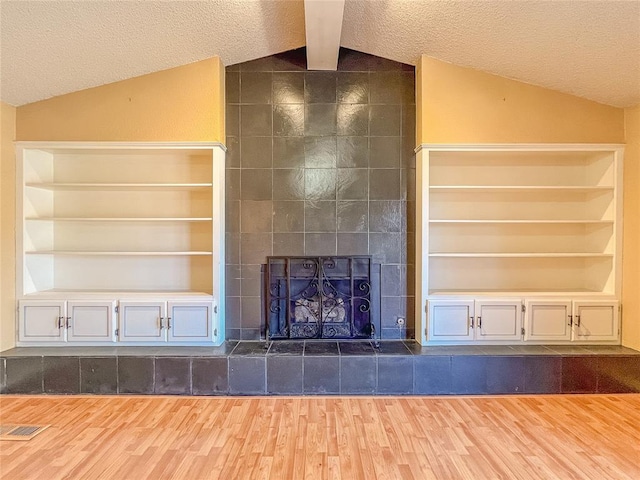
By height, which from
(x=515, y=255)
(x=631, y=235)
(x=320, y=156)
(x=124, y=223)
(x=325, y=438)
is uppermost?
(x=320, y=156)

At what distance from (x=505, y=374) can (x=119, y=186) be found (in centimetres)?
361

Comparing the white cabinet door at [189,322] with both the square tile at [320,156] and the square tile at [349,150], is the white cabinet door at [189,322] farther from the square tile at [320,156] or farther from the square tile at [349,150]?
the square tile at [349,150]

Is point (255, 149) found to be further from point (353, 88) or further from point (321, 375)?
point (321, 375)

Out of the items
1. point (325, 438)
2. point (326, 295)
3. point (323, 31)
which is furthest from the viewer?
point (326, 295)

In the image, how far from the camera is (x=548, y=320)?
318cm

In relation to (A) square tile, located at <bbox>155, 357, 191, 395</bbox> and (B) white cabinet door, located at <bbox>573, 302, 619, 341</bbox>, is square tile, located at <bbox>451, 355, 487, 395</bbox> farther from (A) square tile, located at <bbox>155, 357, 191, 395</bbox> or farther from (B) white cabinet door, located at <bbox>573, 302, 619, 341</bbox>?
(A) square tile, located at <bbox>155, 357, 191, 395</bbox>

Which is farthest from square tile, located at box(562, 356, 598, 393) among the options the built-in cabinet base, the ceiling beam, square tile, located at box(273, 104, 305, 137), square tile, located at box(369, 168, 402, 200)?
the ceiling beam

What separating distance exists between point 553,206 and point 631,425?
1.85 meters

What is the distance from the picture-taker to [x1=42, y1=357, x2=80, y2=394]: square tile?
9.48 ft

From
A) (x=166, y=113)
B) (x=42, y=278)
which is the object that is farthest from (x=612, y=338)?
(x=42, y=278)

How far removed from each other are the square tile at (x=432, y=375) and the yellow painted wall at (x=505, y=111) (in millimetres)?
1826

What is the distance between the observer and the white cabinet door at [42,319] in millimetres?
3121

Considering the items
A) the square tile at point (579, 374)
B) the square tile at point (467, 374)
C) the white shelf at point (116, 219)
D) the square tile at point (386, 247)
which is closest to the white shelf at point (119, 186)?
the white shelf at point (116, 219)

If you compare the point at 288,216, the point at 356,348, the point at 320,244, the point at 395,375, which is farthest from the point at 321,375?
the point at 288,216
